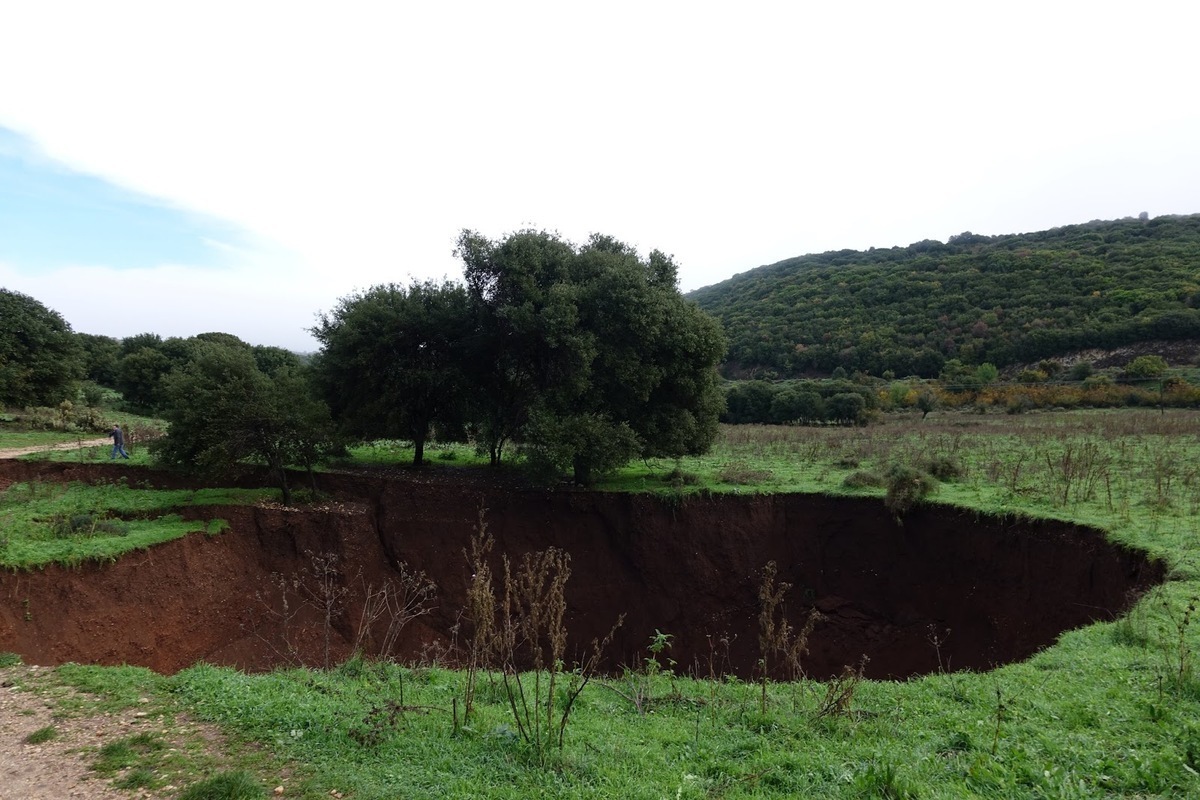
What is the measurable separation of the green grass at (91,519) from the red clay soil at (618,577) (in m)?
0.26

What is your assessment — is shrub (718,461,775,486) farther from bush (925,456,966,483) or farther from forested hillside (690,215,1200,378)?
forested hillside (690,215,1200,378)

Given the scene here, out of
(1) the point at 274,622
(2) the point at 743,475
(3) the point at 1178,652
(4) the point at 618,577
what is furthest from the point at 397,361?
(3) the point at 1178,652

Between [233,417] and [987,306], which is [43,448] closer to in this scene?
[233,417]

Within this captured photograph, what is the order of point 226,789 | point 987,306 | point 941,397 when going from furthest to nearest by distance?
point 987,306 < point 941,397 < point 226,789

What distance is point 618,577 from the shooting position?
1509 cm

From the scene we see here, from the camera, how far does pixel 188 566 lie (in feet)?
38.4

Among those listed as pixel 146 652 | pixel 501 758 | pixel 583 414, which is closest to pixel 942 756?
pixel 501 758

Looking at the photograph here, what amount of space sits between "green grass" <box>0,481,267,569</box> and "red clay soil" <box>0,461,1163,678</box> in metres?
0.26

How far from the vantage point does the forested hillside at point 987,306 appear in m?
39.4

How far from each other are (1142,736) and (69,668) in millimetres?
10095

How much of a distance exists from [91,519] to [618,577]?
1053 centimetres

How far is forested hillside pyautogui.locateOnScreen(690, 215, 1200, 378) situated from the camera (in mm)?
39375

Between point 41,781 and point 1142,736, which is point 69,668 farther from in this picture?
point 1142,736

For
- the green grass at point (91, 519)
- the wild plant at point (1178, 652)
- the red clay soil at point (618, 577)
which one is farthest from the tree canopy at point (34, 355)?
the wild plant at point (1178, 652)
